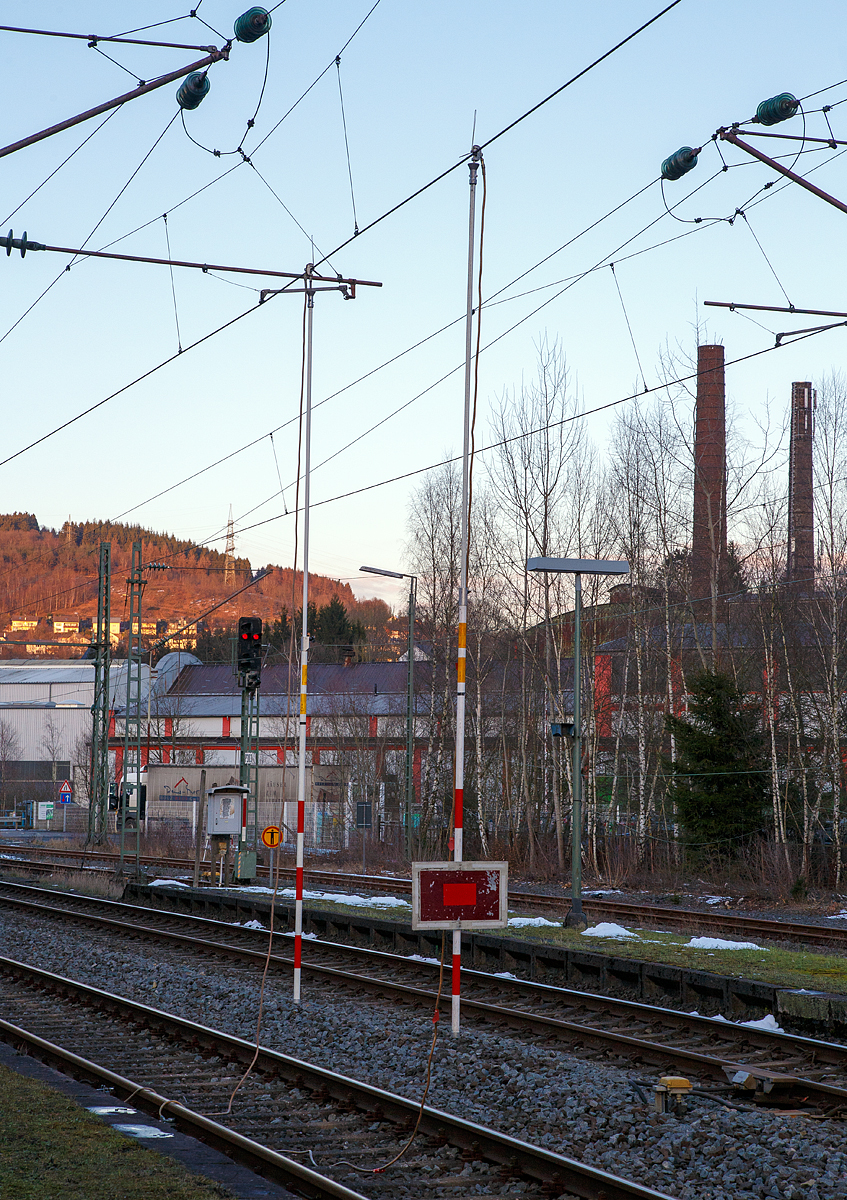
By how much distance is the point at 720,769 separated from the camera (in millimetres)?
34906

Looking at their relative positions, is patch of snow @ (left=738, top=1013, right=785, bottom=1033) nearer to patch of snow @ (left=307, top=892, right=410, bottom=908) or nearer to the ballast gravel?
the ballast gravel

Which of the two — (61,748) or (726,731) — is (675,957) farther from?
(61,748)

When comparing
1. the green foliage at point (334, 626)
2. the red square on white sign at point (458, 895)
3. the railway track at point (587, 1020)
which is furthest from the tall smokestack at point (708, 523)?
the green foliage at point (334, 626)

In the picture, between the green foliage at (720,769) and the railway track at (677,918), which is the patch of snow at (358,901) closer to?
the railway track at (677,918)

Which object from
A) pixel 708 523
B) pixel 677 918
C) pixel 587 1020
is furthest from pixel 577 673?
pixel 708 523

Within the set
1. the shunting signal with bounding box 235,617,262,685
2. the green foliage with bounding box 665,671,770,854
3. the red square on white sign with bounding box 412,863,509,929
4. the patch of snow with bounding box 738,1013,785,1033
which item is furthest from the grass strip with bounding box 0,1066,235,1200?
the green foliage with bounding box 665,671,770,854

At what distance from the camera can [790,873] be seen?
103 feet

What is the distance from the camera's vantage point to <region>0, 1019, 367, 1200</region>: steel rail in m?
7.30

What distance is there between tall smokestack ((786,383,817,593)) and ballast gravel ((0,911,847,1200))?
28.4m

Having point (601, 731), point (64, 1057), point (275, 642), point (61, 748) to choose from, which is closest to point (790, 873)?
point (601, 731)

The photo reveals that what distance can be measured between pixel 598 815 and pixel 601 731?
413 centimetres

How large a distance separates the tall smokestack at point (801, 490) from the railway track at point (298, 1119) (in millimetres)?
30571

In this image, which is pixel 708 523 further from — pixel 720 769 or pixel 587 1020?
pixel 587 1020

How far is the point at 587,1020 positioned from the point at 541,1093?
369 cm
